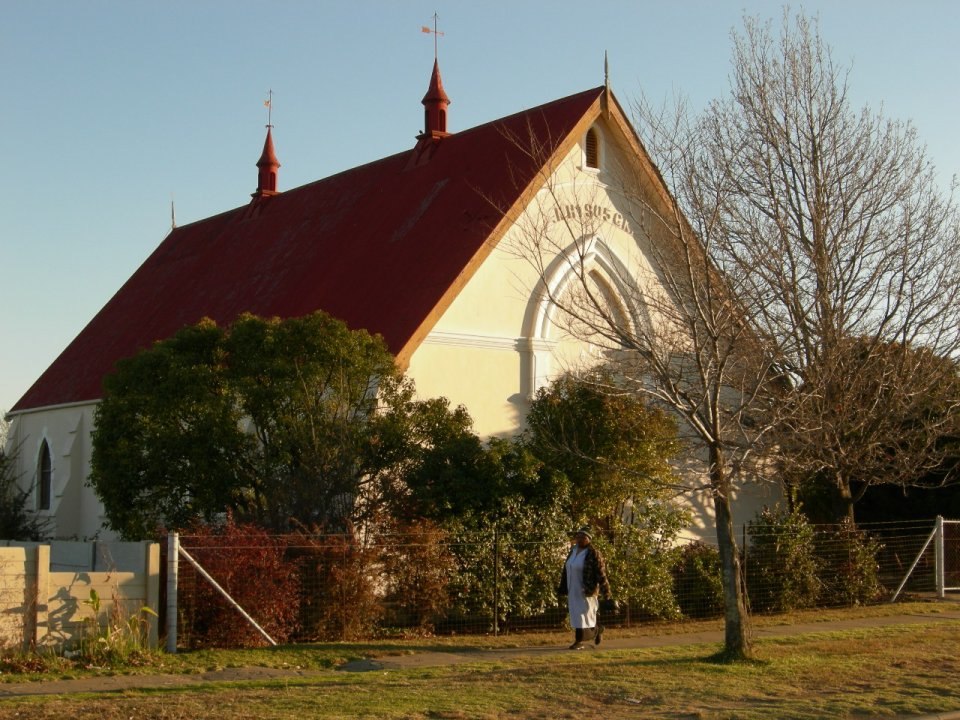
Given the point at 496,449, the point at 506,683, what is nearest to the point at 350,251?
the point at 496,449

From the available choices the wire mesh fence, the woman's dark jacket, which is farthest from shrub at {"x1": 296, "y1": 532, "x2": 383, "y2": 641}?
the woman's dark jacket

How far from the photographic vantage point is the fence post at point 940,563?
858 inches

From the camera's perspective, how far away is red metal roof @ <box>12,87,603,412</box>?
21.2 m

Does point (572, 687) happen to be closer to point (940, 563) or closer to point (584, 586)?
point (584, 586)

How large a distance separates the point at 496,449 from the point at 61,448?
660 inches

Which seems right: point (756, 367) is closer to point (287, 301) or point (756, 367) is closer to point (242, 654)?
point (242, 654)

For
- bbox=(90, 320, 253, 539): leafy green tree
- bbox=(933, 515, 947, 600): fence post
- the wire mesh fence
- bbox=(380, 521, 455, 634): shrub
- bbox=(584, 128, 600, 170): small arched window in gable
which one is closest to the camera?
the wire mesh fence

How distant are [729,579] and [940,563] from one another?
32.4ft

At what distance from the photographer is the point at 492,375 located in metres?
21.3

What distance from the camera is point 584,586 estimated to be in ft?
49.8

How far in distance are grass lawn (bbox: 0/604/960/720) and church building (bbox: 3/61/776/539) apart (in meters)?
4.71

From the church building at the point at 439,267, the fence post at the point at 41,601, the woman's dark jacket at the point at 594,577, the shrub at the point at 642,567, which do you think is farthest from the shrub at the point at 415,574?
the fence post at the point at 41,601

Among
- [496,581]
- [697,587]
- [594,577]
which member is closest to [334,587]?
[496,581]

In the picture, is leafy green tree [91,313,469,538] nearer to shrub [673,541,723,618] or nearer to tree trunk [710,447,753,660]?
shrub [673,541,723,618]
